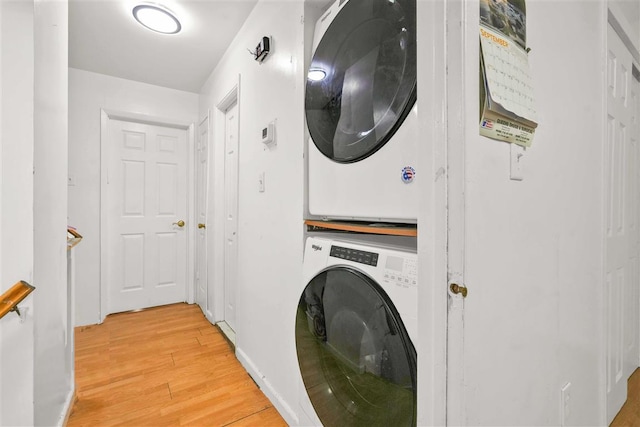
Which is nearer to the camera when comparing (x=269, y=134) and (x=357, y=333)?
(x=357, y=333)

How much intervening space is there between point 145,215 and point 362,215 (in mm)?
3007

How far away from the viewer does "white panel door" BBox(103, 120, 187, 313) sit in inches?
116

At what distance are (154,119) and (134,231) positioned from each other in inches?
49.1

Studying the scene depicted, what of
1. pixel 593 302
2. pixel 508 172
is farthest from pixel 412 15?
pixel 593 302

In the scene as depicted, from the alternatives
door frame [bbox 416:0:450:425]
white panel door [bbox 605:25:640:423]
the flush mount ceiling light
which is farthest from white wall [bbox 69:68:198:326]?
white panel door [bbox 605:25:640:423]

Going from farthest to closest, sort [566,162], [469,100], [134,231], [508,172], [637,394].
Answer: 1. [134,231]
2. [637,394]
3. [566,162]
4. [508,172]
5. [469,100]

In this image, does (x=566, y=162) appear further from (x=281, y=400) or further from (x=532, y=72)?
(x=281, y=400)

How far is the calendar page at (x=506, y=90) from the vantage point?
Result: 65 centimetres

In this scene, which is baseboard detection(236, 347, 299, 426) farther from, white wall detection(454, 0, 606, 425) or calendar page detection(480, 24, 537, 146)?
calendar page detection(480, 24, 537, 146)

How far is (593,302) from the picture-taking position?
1068mm

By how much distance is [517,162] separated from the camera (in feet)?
2.46

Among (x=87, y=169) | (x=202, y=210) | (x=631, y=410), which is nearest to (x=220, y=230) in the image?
(x=202, y=210)

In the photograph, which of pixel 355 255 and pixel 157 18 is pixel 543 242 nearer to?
pixel 355 255

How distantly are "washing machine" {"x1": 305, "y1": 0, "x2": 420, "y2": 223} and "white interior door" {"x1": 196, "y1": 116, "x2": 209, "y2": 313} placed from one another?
2.17 m
